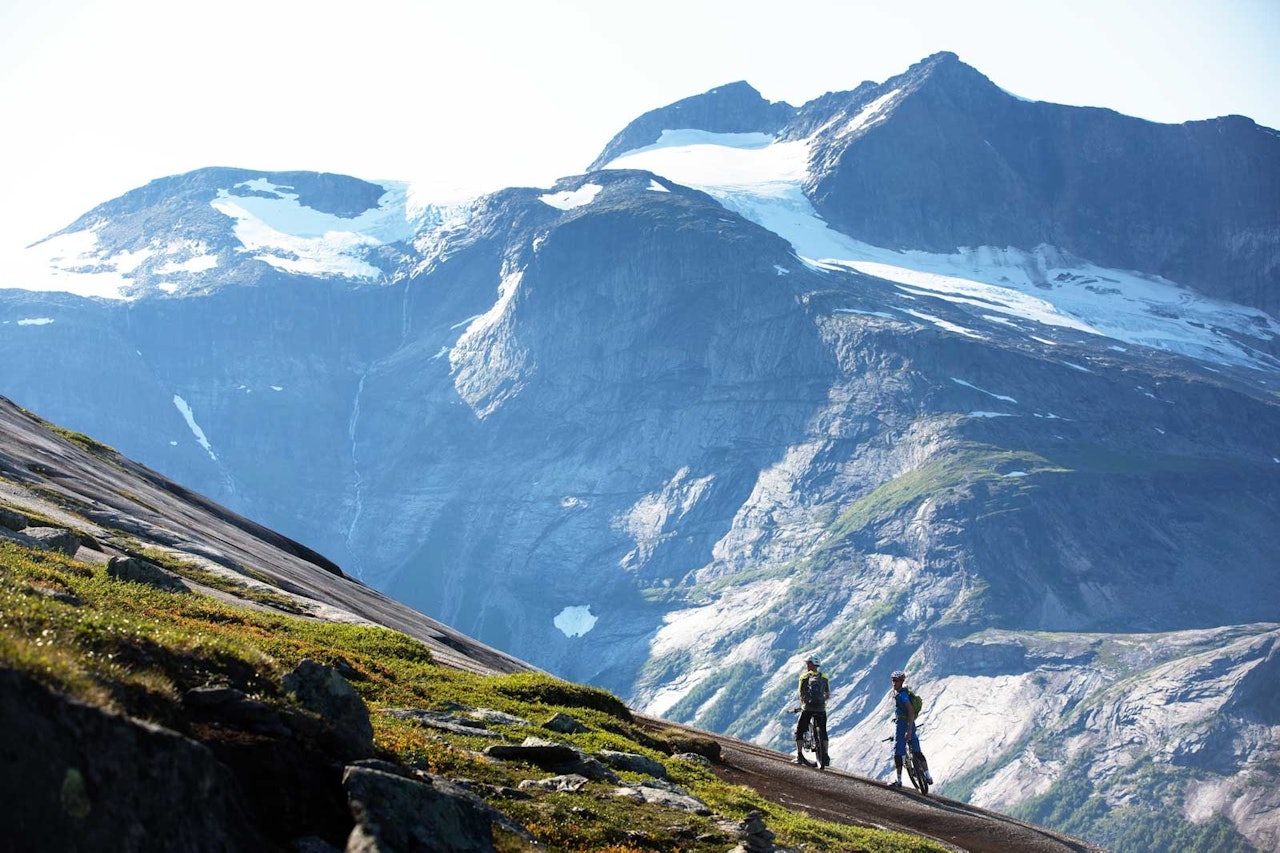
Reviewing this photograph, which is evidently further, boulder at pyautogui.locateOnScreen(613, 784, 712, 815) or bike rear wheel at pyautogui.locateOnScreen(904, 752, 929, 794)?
bike rear wheel at pyautogui.locateOnScreen(904, 752, 929, 794)

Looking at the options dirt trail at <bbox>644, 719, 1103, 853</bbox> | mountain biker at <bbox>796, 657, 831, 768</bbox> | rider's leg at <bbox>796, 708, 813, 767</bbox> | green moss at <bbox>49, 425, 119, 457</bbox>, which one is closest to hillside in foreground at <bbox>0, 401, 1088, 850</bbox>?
dirt trail at <bbox>644, 719, 1103, 853</bbox>

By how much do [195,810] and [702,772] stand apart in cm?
2073

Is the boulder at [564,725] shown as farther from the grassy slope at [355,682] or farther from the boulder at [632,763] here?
the boulder at [632,763]

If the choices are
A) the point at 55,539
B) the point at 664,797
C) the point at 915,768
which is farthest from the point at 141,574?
the point at 915,768

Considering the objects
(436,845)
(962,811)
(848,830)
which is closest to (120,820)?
(436,845)

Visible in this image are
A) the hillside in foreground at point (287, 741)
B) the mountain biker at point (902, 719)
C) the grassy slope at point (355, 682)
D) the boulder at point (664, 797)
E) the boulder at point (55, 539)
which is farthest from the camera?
the mountain biker at point (902, 719)

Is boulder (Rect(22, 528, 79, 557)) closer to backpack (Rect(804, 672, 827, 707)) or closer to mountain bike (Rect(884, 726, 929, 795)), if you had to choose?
backpack (Rect(804, 672, 827, 707))

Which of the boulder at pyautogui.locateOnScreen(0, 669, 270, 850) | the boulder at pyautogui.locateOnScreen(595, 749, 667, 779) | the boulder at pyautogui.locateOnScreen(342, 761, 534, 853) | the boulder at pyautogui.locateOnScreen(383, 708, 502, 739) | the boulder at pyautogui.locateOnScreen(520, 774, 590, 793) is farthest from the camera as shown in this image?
the boulder at pyautogui.locateOnScreen(595, 749, 667, 779)

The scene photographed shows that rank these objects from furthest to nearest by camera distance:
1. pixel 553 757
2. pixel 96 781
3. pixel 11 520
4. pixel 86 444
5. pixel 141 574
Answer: pixel 86 444
pixel 11 520
pixel 141 574
pixel 553 757
pixel 96 781

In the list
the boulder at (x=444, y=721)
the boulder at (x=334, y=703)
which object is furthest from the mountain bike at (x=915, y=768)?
the boulder at (x=334, y=703)

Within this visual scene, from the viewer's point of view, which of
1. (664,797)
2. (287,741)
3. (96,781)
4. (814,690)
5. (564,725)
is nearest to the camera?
(96,781)

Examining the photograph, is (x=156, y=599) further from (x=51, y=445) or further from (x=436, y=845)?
(x=51, y=445)

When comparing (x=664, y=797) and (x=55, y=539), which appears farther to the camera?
(x=55, y=539)

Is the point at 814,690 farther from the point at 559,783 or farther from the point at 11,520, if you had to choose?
the point at 11,520
